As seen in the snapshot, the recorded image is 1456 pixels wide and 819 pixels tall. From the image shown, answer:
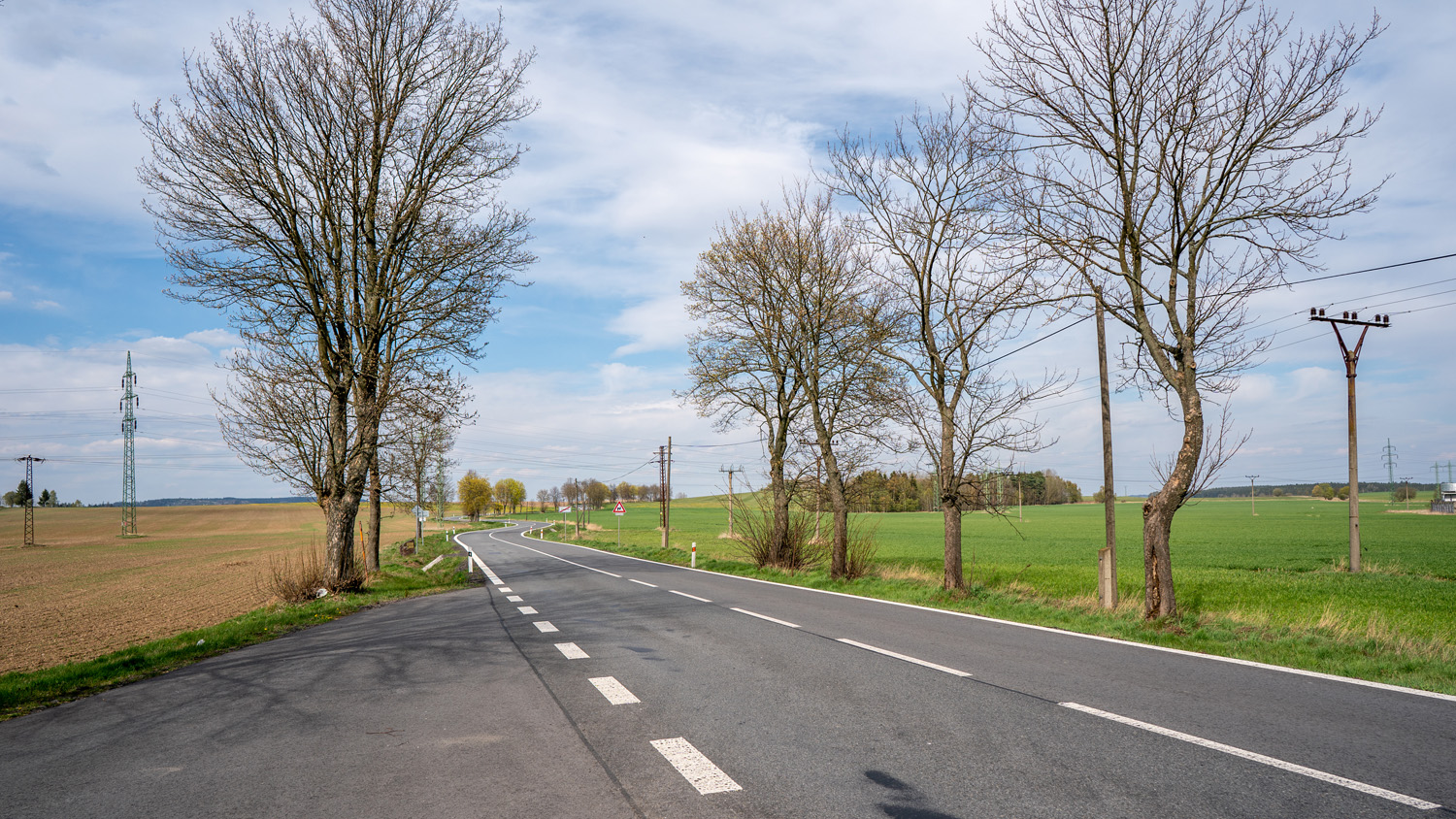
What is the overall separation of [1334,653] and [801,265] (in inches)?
625

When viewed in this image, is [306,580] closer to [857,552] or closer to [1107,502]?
[857,552]

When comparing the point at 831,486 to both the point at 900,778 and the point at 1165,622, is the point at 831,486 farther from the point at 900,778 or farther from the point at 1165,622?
the point at 900,778

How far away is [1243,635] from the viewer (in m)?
9.31

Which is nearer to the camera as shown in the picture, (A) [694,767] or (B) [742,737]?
(A) [694,767]

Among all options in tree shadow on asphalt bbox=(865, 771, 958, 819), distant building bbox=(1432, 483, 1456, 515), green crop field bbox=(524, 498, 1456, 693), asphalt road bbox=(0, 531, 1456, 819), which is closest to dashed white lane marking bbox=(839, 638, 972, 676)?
asphalt road bbox=(0, 531, 1456, 819)

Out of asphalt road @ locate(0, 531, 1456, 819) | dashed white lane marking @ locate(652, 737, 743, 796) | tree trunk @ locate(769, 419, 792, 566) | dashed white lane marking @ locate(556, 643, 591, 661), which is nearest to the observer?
asphalt road @ locate(0, 531, 1456, 819)

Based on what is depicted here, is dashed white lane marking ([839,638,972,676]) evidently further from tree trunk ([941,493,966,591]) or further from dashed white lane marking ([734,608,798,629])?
tree trunk ([941,493,966,591])

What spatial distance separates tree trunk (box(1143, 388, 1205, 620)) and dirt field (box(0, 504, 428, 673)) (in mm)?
15449

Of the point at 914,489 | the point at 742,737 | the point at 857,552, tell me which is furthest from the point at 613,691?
the point at 914,489

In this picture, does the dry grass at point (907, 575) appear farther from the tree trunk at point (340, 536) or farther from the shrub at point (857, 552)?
the tree trunk at point (340, 536)

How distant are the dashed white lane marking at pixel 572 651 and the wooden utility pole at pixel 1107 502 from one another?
8551 mm

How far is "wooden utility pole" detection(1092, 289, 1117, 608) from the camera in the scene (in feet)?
42.1

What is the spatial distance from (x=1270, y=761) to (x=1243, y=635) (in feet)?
19.5

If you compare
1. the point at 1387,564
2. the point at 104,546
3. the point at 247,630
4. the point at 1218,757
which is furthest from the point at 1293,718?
the point at 104,546
